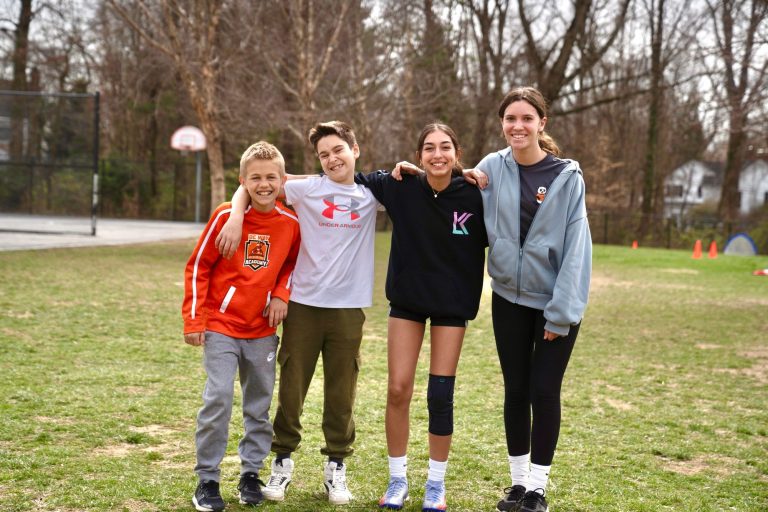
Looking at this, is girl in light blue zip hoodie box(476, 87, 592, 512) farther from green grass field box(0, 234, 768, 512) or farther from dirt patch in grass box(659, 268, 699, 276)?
dirt patch in grass box(659, 268, 699, 276)

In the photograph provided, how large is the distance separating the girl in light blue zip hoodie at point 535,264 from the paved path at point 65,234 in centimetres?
1387

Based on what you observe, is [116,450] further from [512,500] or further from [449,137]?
[449,137]

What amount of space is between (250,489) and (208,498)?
219mm

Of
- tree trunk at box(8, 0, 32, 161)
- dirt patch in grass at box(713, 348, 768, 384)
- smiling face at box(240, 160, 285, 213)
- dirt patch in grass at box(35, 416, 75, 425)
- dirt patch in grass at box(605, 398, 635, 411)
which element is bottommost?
dirt patch in grass at box(605, 398, 635, 411)

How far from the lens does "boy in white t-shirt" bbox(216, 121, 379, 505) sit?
4.04 meters

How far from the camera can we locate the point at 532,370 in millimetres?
3904

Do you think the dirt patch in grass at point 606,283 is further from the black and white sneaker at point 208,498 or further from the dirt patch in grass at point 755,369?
the black and white sneaker at point 208,498

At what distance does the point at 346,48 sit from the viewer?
19328mm

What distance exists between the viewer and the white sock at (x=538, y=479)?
390 cm

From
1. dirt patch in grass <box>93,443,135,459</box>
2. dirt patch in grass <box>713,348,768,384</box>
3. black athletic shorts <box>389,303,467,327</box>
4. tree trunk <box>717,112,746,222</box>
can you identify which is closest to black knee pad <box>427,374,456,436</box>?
black athletic shorts <box>389,303,467,327</box>

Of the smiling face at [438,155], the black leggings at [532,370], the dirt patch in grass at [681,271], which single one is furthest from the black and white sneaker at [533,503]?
the dirt patch in grass at [681,271]

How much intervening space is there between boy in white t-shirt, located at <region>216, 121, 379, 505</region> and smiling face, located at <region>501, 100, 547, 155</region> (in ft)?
2.37

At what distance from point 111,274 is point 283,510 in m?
10.2

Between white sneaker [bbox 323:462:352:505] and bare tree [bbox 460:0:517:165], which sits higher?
bare tree [bbox 460:0:517:165]
